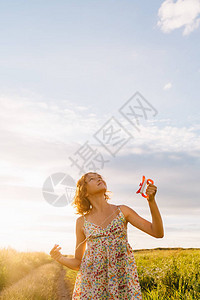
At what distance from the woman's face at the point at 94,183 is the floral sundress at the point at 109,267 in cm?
45

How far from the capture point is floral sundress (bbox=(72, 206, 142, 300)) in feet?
12.7

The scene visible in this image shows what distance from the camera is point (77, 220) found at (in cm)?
445

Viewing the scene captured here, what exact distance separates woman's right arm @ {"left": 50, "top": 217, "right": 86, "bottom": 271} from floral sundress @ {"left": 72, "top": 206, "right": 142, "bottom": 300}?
5.9 inches

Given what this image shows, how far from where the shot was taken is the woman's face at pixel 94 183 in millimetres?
4367

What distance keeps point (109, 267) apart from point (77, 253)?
0.56 meters

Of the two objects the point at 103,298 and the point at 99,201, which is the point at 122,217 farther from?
the point at 103,298

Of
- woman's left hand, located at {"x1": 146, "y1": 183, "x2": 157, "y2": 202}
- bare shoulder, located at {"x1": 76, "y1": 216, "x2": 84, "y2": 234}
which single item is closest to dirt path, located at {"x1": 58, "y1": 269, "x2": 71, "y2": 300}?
bare shoulder, located at {"x1": 76, "y1": 216, "x2": 84, "y2": 234}

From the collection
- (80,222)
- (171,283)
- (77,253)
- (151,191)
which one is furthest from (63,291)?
(151,191)

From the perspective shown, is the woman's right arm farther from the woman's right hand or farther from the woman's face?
the woman's face

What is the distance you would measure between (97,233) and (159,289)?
3.35 metres

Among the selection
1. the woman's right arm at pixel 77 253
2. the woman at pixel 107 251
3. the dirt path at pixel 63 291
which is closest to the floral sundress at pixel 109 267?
the woman at pixel 107 251

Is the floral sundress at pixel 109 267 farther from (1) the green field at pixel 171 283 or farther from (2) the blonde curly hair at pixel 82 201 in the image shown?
(1) the green field at pixel 171 283

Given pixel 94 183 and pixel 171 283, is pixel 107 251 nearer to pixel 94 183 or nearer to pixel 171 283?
pixel 94 183

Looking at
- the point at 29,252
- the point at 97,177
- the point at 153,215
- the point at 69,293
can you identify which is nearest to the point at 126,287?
the point at 153,215
